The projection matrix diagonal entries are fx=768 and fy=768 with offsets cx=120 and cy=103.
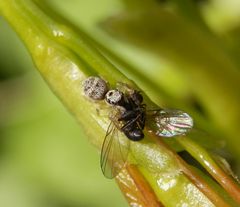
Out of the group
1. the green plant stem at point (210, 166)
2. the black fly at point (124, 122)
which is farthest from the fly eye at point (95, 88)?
the green plant stem at point (210, 166)

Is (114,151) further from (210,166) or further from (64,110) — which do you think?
(64,110)

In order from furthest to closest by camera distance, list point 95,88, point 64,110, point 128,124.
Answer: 1. point 64,110
2. point 128,124
3. point 95,88

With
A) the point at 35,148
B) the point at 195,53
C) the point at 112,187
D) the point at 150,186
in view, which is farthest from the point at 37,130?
the point at 150,186

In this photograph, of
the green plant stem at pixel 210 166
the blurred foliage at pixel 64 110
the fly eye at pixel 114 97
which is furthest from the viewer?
the blurred foliage at pixel 64 110

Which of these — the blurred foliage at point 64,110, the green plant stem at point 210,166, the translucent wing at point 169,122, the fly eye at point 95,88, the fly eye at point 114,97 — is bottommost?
the green plant stem at point 210,166

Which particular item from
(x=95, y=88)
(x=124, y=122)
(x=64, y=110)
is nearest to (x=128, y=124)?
(x=124, y=122)

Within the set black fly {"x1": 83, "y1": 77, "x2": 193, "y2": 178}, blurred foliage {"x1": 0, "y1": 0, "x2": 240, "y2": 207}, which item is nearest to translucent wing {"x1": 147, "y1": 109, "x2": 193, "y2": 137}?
black fly {"x1": 83, "y1": 77, "x2": 193, "y2": 178}

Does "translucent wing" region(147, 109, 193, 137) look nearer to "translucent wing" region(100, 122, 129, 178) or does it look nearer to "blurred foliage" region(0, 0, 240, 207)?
"translucent wing" region(100, 122, 129, 178)

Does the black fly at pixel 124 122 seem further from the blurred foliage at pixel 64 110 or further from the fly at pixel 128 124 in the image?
the blurred foliage at pixel 64 110
